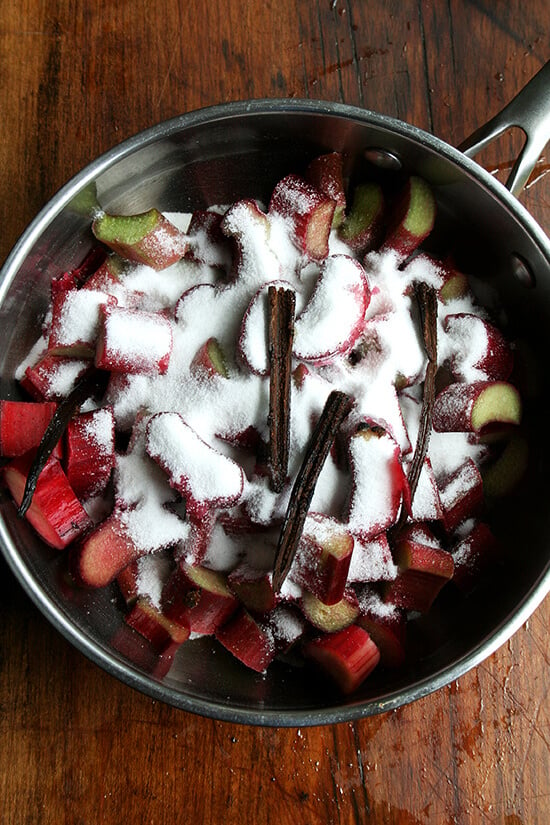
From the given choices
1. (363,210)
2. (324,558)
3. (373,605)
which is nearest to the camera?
(324,558)

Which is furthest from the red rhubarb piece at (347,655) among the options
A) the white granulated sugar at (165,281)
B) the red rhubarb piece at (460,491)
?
the white granulated sugar at (165,281)

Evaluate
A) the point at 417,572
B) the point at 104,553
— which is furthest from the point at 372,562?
the point at 104,553

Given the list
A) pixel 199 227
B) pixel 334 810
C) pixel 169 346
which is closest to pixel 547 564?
pixel 334 810

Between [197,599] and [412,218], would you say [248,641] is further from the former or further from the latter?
[412,218]

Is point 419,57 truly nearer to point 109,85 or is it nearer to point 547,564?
point 109,85

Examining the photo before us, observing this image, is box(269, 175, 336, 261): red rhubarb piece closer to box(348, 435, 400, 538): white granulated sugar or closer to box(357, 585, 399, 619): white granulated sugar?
box(348, 435, 400, 538): white granulated sugar

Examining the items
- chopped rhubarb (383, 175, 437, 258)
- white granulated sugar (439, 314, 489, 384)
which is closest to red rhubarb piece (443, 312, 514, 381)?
white granulated sugar (439, 314, 489, 384)

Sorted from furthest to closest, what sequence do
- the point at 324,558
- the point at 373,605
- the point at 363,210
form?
the point at 363,210 < the point at 373,605 < the point at 324,558
